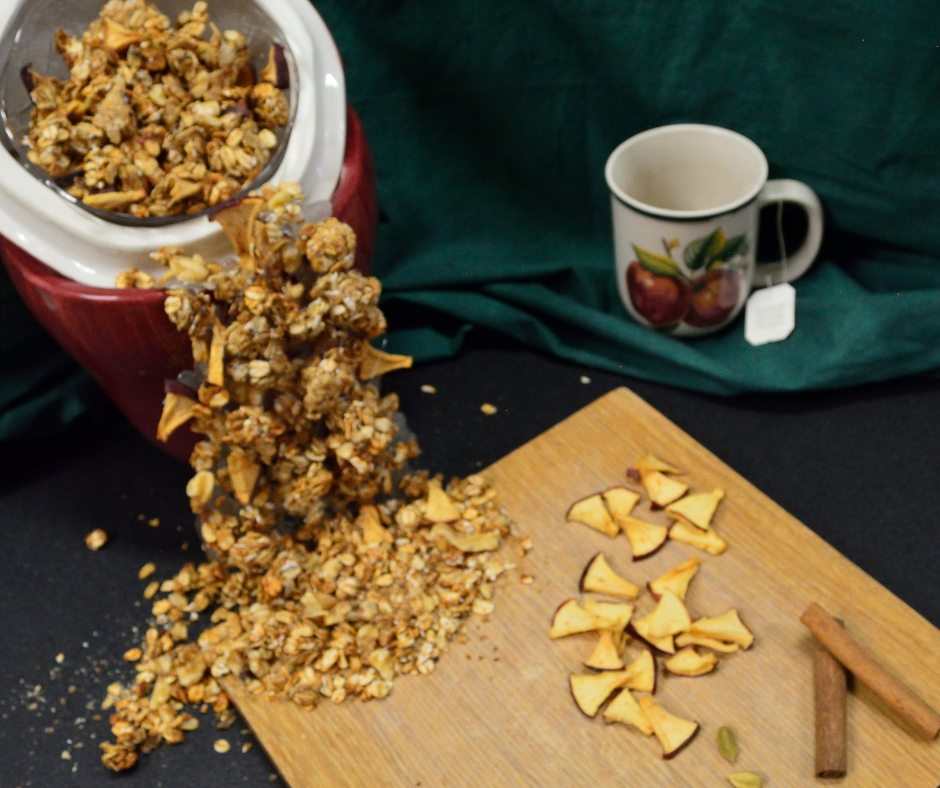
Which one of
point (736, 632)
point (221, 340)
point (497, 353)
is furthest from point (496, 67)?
point (736, 632)

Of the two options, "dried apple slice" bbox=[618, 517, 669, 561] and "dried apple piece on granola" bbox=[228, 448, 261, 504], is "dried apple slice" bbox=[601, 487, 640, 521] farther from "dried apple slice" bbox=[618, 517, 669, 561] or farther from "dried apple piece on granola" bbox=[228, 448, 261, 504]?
"dried apple piece on granola" bbox=[228, 448, 261, 504]

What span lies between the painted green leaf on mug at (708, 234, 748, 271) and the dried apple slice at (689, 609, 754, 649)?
0.38m

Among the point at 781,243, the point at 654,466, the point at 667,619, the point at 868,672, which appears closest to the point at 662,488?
the point at 654,466

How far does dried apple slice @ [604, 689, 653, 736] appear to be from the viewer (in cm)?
81

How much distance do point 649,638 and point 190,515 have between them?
48 centimetres

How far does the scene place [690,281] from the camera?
1.08 m

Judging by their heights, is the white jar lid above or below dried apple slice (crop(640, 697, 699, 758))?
above

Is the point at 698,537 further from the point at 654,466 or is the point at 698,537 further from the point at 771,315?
the point at 771,315

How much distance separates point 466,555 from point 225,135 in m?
0.41

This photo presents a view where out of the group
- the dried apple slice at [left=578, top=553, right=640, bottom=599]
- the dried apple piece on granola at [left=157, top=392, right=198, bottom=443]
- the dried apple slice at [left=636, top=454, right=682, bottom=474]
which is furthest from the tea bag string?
the dried apple piece on granola at [left=157, top=392, right=198, bottom=443]

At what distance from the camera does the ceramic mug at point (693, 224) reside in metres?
1.04

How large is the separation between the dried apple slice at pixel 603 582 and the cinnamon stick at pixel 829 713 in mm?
157

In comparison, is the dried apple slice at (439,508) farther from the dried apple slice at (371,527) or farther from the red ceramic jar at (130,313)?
the red ceramic jar at (130,313)

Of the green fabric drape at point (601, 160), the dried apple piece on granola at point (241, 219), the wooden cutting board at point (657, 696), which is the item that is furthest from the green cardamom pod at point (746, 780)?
the dried apple piece on granola at point (241, 219)
